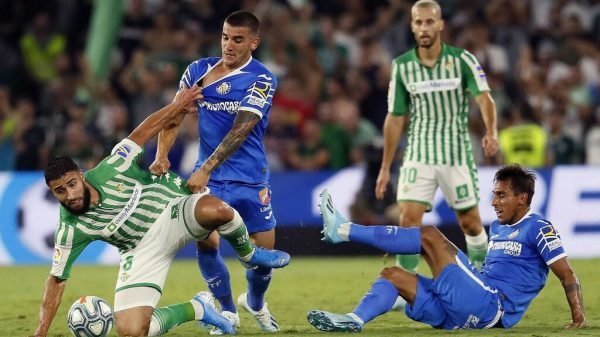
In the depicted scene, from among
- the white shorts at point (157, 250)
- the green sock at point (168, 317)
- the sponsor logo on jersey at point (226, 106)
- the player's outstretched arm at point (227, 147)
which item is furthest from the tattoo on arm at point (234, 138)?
the green sock at point (168, 317)

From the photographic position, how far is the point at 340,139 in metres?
16.9

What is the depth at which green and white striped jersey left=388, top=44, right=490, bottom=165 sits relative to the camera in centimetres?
1088

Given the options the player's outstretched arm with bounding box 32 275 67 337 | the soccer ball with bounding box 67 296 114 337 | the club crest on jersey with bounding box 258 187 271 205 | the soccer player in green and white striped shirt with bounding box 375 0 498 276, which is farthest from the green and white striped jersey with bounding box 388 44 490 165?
the player's outstretched arm with bounding box 32 275 67 337

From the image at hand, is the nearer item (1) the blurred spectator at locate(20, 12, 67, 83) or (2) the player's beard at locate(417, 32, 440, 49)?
(2) the player's beard at locate(417, 32, 440, 49)

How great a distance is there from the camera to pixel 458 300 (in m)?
8.52

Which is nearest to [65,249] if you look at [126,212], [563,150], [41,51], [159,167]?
[126,212]

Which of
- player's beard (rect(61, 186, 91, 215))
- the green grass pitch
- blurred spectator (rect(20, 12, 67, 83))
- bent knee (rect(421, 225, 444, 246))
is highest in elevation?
blurred spectator (rect(20, 12, 67, 83))

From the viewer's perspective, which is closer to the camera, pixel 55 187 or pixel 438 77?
pixel 55 187

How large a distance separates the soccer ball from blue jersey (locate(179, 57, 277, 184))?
140 cm

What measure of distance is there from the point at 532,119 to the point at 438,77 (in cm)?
639

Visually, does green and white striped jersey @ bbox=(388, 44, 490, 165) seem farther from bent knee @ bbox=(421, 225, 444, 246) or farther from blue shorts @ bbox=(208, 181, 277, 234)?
bent knee @ bbox=(421, 225, 444, 246)

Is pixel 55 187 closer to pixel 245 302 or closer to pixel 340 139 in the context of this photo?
pixel 245 302

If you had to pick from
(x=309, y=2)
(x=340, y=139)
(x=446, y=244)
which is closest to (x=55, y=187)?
(x=446, y=244)

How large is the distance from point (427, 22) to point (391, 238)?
2.70m
